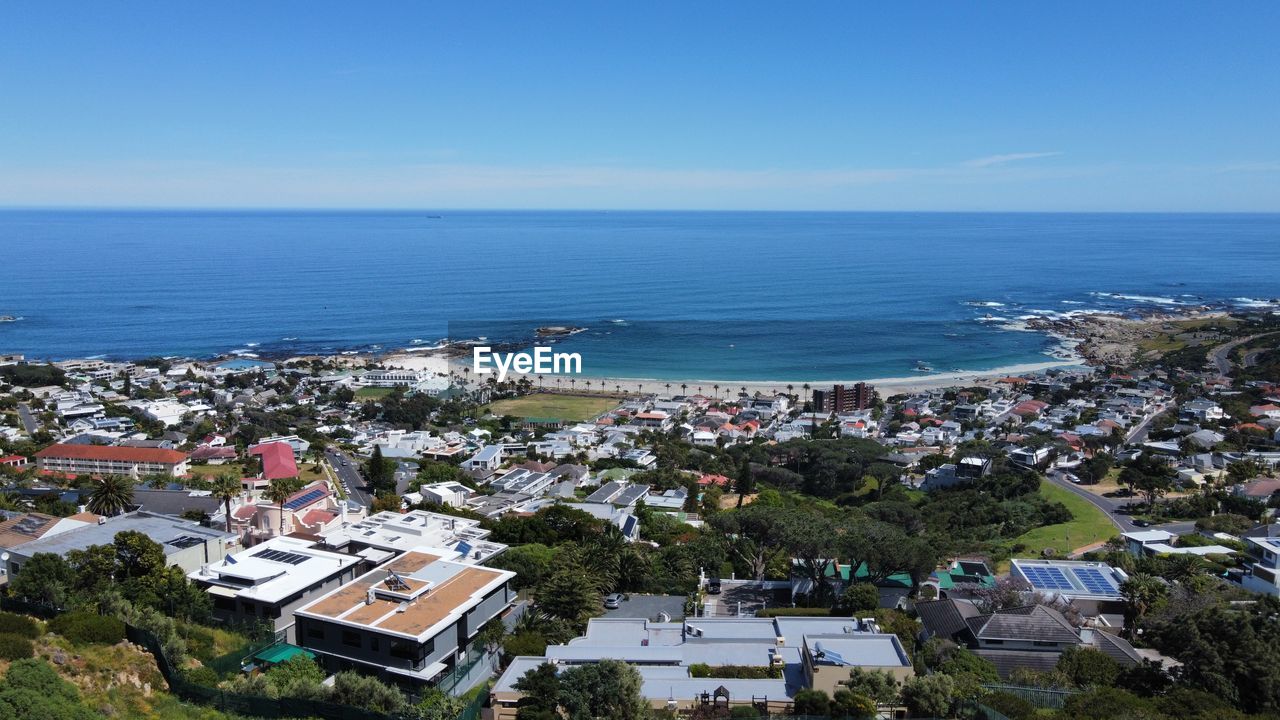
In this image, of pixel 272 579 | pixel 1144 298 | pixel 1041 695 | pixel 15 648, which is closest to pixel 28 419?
pixel 272 579

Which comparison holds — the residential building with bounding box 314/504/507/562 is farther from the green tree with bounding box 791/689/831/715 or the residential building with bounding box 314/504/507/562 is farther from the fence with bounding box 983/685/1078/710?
the fence with bounding box 983/685/1078/710

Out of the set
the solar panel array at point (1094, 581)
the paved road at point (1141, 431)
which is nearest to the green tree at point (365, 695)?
the solar panel array at point (1094, 581)

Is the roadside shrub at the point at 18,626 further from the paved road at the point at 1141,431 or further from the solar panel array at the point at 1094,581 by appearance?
the paved road at the point at 1141,431

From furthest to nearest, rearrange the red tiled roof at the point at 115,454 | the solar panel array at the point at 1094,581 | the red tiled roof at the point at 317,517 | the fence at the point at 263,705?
the red tiled roof at the point at 115,454 → the red tiled roof at the point at 317,517 → the solar panel array at the point at 1094,581 → the fence at the point at 263,705

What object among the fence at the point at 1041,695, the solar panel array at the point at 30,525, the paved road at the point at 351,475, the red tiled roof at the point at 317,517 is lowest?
the paved road at the point at 351,475

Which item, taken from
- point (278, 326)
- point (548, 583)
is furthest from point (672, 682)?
point (278, 326)

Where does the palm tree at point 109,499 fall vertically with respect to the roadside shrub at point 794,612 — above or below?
above

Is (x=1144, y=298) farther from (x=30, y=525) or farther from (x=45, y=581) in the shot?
(x=45, y=581)

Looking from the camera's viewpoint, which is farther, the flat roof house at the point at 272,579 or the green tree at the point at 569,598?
the green tree at the point at 569,598
